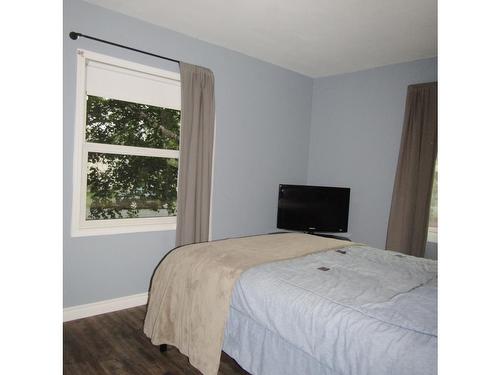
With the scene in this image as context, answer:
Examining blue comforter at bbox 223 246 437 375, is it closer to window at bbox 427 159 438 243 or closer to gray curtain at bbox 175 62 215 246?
gray curtain at bbox 175 62 215 246

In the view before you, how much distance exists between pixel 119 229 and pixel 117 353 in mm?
1120

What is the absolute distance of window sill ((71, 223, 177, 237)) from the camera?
2818 millimetres

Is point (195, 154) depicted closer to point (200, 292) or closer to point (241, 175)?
point (241, 175)

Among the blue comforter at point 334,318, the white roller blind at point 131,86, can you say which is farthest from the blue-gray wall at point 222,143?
the blue comforter at point 334,318

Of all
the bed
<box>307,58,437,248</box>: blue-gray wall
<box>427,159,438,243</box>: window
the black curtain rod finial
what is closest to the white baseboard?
the bed

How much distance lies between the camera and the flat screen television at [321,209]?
4.03 m

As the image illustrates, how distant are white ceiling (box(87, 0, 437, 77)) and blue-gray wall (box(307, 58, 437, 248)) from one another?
279 mm

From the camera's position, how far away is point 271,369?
171cm

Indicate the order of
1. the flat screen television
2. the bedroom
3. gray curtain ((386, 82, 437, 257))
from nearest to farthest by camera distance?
the bedroom < gray curtain ((386, 82, 437, 257)) < the flat screen television

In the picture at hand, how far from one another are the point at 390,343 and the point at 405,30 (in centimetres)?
276

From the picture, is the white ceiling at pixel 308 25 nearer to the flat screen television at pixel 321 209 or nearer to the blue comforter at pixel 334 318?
the flat screen television at pixel 321 209

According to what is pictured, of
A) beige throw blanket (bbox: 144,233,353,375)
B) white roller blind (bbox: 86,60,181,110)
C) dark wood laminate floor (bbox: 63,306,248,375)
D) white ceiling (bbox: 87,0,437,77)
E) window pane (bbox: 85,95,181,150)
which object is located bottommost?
dark wood laminate floor (bbox: 63,306,248,375)

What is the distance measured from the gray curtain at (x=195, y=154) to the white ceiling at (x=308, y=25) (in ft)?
1.54

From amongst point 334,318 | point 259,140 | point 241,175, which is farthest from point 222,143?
point 334,318
